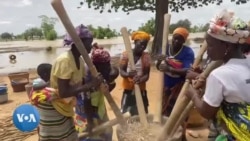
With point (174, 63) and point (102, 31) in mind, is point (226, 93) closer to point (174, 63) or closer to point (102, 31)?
point (174, 63)

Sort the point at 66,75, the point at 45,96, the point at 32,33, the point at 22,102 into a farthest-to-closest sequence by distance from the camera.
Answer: the point at 32,33, the point at 22,102, the point at 45,96, the point at 66,75

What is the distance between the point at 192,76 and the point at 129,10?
10443mm

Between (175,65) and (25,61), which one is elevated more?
(175,65)

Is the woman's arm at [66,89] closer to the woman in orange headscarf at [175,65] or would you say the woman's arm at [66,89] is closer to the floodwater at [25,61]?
the woman in orange headscarf at [175,65]

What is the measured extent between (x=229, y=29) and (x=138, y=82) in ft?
6.27

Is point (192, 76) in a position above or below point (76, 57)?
below

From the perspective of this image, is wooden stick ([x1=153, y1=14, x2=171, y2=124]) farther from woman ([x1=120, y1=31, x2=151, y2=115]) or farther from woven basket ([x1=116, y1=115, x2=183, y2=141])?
woman ([x1=120, y1=31, x2=151, y2=115])

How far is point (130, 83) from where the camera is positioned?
13.2ft

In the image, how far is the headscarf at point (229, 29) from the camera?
77.6 inches

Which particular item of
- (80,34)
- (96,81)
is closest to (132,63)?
(96,81)

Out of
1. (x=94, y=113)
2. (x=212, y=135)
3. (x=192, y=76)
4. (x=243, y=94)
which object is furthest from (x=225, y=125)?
(x=94, y=113)

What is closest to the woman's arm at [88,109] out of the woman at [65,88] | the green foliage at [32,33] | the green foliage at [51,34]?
the woman at [65,88]

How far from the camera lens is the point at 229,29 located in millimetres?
1970

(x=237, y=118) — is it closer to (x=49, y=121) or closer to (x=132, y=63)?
(x=49, y=121)
